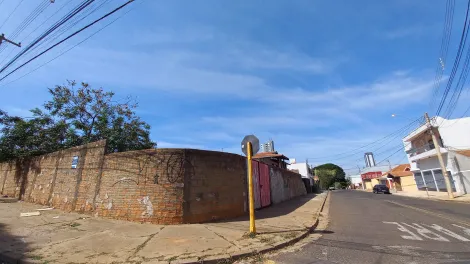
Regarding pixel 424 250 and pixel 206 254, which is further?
pixel 424 250

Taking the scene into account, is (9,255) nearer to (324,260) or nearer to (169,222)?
(169,222)

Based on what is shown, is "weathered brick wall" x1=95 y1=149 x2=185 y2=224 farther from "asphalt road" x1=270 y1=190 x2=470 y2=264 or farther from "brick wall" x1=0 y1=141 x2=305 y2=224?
"asphalt road" x1=270 y1=190 x2=470 y2=264

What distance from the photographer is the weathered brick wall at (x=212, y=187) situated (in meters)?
8.02

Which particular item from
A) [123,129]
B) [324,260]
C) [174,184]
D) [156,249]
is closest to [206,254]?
[156,249]

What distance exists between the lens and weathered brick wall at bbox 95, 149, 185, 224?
762 cm

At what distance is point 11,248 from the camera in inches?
198

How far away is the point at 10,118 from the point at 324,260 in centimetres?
1985

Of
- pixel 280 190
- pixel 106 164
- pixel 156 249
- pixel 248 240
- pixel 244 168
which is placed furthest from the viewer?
pixel 280 190

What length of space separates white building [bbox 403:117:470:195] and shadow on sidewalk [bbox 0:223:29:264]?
94.2ft

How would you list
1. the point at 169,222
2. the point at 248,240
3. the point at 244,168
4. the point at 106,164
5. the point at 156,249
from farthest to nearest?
the point at 244,168 → the point at 106,164 → the point at 169,222 → the point at 248,240 → the point at 156,249

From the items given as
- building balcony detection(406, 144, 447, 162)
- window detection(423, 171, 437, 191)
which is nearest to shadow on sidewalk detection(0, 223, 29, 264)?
building balcony detection(406, 144, 447, 162)

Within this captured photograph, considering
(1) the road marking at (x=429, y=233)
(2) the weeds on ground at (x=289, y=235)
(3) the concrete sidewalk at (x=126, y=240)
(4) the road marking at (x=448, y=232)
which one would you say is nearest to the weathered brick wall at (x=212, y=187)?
(3) the concrete sidewalk at (x=126, y=240)

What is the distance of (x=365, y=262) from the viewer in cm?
449

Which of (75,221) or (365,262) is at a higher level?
(75,221)
